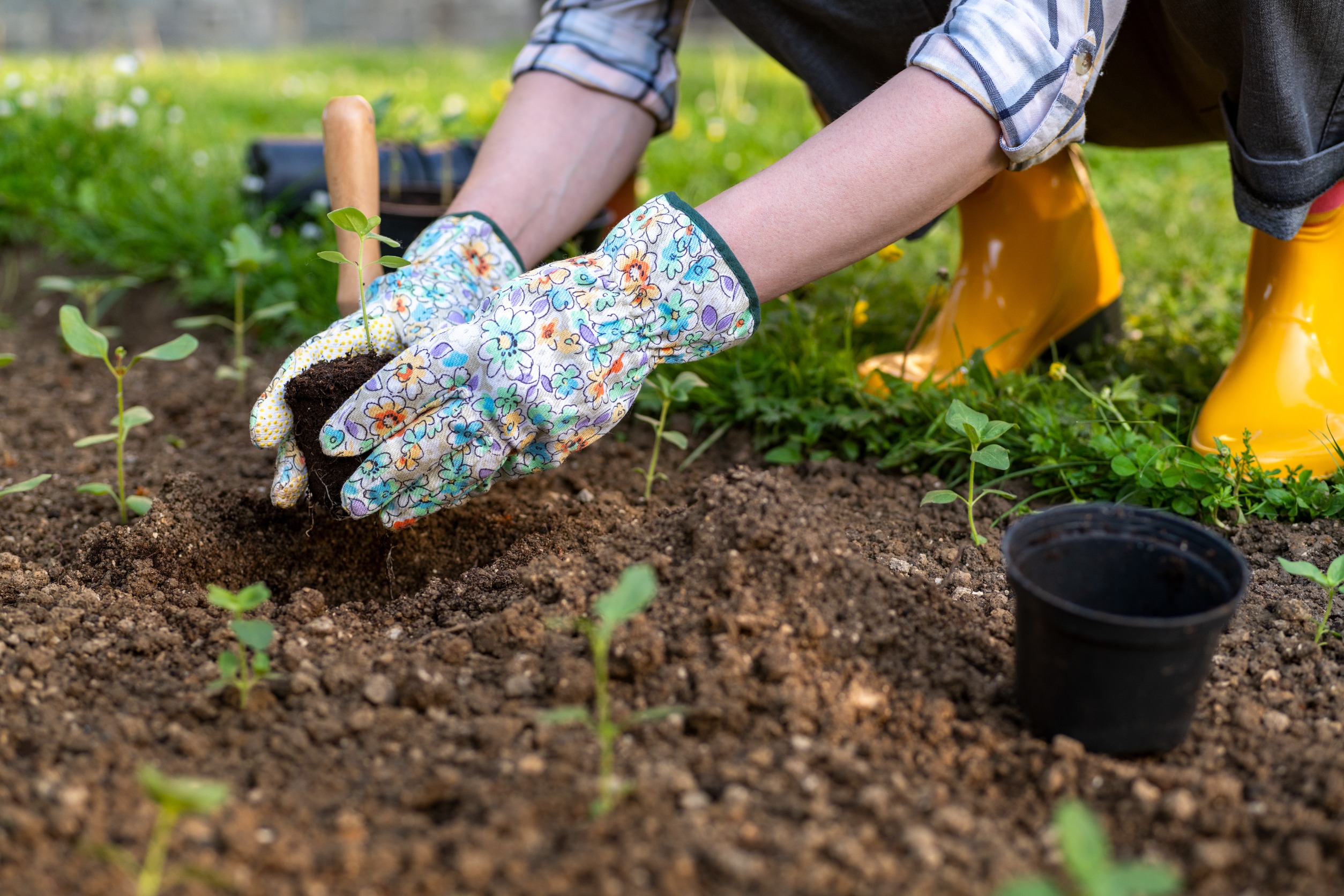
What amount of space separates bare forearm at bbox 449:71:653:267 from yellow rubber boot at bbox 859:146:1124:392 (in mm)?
651

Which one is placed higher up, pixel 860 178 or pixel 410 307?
pixel 860 178

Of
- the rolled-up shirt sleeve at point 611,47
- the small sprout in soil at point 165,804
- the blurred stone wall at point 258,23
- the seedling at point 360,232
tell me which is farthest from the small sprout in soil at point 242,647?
the blurred stone wall at point 258,23

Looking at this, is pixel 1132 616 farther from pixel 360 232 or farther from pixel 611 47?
pixel 611 47

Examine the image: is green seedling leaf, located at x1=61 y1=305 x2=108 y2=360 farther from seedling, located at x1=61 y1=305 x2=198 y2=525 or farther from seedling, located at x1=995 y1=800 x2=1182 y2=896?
seedling, located at x1=995 y1=800 x2=1182 y2=896

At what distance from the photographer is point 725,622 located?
120 cm

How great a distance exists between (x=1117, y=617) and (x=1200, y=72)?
3.97 ft

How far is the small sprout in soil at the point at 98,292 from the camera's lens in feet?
7.66

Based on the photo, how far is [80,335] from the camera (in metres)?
1.53

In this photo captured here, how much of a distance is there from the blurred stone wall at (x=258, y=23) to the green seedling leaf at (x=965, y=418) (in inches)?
305

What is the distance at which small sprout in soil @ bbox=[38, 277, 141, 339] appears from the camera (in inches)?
92.0

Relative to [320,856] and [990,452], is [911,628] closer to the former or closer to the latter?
[990,452]

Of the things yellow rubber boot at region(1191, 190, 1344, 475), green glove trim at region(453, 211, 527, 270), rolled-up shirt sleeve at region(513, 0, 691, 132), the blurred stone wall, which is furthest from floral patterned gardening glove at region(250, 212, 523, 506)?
the blurred stone wall

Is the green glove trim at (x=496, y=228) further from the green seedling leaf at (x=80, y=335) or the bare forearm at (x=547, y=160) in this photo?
the green seedling leaf at (x=80, y=335)

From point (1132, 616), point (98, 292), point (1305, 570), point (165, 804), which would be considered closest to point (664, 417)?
point (1132, 616)
